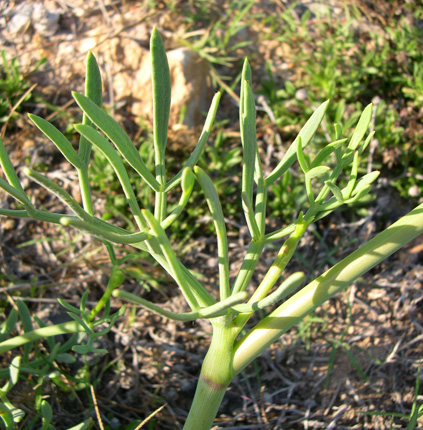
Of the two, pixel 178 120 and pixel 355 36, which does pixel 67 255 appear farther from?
pixel 355 36

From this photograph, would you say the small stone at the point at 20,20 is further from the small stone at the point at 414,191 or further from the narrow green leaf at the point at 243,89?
the small stone at the point at 414,191

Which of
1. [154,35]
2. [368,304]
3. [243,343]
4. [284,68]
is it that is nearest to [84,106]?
[154,35]

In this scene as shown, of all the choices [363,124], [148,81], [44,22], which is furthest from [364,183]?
[44,22]

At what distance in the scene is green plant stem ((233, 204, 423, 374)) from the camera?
94 centimetres

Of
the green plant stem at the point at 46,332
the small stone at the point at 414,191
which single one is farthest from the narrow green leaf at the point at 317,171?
the small stone at the point at 414,191

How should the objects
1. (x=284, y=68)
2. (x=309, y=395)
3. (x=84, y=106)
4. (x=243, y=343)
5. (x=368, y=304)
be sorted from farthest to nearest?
(x=284, y=68) < (x=368, y=304) < (x=309, y=395) < (x=243, y=343) < (x=84, y=106)

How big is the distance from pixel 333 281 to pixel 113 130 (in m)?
0.53

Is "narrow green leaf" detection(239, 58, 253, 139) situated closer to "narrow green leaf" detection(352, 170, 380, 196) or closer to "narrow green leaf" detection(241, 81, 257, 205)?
"narrow green leaf" detection(241, 81, 257, 205)

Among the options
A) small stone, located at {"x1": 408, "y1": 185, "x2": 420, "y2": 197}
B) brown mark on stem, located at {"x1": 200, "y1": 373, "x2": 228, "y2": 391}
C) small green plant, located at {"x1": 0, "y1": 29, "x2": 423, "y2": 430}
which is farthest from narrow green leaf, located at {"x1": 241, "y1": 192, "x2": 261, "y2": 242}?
Result: small stone, located at {"x1": 408, "y1": 185, "x2": 420, "y2": 197}

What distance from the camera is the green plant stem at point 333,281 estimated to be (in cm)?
94

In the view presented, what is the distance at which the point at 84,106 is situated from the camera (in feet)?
2.64

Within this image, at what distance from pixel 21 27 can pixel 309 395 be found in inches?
80.8

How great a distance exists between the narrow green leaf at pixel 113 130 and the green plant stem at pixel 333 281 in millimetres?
377

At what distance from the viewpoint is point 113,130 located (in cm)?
87
